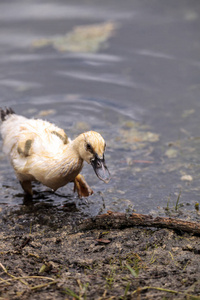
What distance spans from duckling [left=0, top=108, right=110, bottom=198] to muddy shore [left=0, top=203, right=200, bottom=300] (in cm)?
65

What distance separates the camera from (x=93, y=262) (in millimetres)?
4121

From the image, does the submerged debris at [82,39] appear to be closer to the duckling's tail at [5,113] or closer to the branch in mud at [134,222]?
the duckling's tail at [5,113]

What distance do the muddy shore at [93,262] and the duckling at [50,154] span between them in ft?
2.13

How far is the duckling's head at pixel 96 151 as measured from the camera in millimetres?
4801

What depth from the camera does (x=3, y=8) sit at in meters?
11.4

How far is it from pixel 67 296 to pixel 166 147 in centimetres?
451

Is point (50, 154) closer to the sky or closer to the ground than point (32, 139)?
closer to the ground

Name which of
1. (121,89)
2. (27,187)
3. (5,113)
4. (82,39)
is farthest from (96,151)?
(82,39)

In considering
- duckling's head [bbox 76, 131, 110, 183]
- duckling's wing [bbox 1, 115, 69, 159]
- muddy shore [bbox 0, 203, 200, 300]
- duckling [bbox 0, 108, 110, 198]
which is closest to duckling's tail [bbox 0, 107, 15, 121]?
duckling [bbox 0, 108, 110, 198]

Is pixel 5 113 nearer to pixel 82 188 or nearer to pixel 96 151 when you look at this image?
pixel 82 188

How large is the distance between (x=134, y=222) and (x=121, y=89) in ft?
16.1

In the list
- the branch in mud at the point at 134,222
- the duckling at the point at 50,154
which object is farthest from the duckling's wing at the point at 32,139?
the branch in mud at the point at 134,222

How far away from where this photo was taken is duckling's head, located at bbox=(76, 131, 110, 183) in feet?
15.8

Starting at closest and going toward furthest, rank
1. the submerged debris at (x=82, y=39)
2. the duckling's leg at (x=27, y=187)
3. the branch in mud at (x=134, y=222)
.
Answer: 1. the branch in mud at (x=134, y=222)
2. the duckling's leg at (x=27, y=187)
3. the submerged debris at (x=82, y=39)
